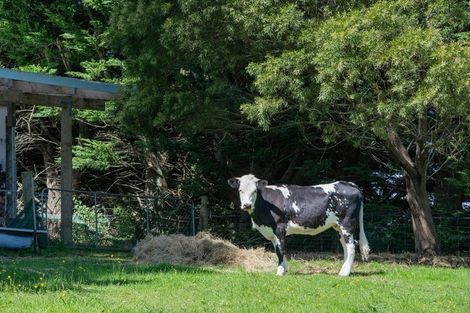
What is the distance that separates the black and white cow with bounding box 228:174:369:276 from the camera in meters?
12.9

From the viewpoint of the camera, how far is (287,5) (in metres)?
14.3

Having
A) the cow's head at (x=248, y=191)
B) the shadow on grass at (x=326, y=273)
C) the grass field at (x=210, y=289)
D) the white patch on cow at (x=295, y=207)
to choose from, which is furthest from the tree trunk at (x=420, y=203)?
the cow's head at (x=248, y=191)

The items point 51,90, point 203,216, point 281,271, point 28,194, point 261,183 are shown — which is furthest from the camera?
point 203,216

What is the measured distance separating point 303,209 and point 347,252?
3.49ft

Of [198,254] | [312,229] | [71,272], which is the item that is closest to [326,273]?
[312,229]

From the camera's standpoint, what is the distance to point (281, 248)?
12.5 metres

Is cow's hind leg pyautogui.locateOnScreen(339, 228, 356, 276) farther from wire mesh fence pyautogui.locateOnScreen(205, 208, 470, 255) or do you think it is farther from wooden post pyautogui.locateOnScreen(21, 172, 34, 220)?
wooden post pyautogui.locateOnScreen(21, 172, 34, 220)

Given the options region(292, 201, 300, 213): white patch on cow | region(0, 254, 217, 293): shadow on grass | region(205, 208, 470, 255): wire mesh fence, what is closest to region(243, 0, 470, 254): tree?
region(292, 201, 300, 213): white patch on cow

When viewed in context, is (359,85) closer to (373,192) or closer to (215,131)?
(215,131)

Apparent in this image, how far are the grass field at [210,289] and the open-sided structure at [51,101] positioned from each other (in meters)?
3.72

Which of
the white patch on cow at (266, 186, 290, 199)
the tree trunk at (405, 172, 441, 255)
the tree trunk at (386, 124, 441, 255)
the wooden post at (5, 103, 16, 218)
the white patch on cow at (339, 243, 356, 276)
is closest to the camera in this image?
the white patch on cow at (339, 243, 356, 276)

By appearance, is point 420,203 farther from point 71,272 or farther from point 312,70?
point 71,272

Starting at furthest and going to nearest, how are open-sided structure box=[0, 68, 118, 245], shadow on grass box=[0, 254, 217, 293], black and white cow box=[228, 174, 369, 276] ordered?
open-sided structure box=[0, 68, 118, 245], black and white cow box=[228, 174, 369, 276], shadow on grass box=[0, 254, 217, 293]

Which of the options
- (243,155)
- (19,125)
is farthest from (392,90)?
(19,125)
